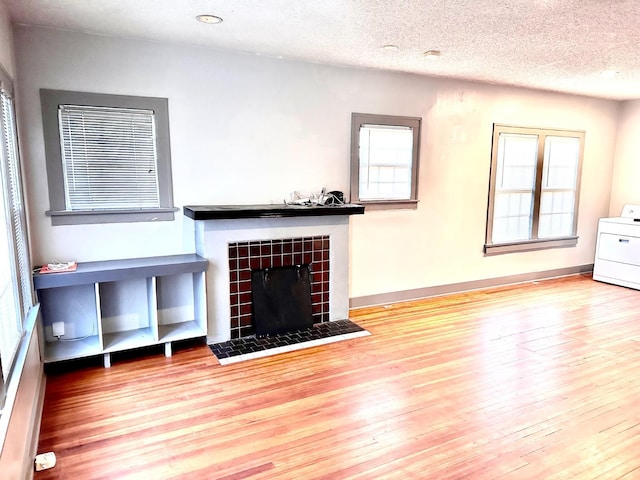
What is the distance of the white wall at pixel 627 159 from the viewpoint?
→ 20.1 ft

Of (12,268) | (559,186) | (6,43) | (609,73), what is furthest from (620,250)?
(6,43)

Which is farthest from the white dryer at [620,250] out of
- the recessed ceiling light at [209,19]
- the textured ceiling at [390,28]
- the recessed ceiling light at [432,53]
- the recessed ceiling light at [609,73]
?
the recessed ceiling light at [209,19]

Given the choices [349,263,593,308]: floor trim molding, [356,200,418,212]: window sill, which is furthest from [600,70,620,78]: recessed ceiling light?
[349,263,593,308]: floor trim molding

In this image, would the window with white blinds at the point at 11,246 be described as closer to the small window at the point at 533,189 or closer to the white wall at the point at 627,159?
the small window at the point at 533,189

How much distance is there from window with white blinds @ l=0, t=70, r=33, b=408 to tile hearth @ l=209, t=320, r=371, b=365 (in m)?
1.41

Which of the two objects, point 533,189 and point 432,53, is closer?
point 432,53

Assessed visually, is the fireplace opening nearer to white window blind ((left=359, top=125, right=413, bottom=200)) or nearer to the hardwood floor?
the hardwood floor

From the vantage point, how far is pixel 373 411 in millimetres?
2715

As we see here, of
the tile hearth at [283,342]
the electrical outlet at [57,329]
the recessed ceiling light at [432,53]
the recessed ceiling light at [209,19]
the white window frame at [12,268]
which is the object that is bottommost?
the tile hearth at [283,342]

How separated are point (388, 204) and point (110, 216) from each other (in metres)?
2.67

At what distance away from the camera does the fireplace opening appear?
3842 millimetres

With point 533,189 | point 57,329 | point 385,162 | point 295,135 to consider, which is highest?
point 295,135

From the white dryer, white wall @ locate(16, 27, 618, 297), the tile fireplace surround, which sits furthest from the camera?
the white dryer

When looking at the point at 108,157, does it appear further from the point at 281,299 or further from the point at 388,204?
the point at 388,204
